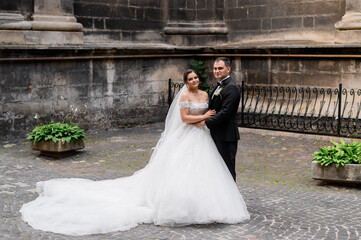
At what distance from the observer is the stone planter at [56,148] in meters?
9.86

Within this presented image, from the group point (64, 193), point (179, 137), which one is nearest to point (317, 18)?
point (179, 137)

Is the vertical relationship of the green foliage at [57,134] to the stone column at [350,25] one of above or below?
below

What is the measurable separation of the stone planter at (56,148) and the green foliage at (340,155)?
15.4 feet

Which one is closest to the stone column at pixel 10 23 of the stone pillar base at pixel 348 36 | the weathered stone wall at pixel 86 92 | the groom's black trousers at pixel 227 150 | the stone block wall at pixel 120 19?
the weathered stone wall at pixel 86 92

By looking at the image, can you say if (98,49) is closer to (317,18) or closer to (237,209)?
(317,18)

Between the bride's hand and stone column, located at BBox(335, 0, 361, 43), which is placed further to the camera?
stone column, located at BBox(335, 0, 361, 43)

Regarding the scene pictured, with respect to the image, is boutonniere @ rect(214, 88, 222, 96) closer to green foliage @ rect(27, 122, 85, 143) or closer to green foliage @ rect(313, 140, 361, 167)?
green foliage @ rect(313, 140, 361, 167)

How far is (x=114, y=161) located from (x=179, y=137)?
11.1 feet

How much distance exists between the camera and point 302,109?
13539 mm

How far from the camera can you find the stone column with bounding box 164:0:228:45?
1559cm

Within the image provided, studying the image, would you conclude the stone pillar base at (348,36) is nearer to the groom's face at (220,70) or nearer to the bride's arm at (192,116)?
the groom's face at (220,70)

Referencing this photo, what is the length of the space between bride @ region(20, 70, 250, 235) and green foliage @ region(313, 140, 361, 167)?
→ 2026 millimetres

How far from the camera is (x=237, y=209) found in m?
6.28

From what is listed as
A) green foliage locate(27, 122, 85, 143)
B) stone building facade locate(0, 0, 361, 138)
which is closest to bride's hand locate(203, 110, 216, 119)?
green foliage locate(27, 122, 85, 143)
